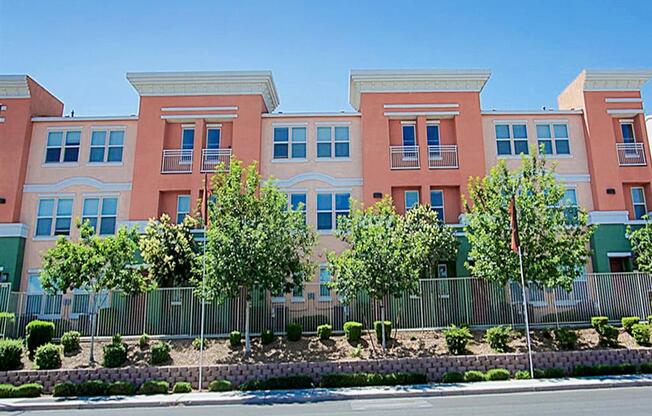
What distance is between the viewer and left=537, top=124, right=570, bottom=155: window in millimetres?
25578

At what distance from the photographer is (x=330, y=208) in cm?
2477

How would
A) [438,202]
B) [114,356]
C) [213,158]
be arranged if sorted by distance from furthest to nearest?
[213,158] → [438,202] → [114,356]

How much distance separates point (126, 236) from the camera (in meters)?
18.0

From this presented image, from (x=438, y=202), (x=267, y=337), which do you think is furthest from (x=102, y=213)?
(x=438, y=202)

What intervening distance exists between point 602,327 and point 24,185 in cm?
2705

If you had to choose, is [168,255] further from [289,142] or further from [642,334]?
[642,334]

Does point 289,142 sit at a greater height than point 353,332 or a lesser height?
greater

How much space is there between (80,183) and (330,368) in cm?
1701

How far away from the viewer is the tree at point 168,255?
2069 cm

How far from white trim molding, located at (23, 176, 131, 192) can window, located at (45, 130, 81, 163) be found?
47.5 inches

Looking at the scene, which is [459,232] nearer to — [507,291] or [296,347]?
[507,291]

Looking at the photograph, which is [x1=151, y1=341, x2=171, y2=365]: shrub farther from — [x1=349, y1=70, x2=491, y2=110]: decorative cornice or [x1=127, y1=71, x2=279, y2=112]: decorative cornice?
[x1=349, y1=70, x2=491, y2=110]: decorative cornice

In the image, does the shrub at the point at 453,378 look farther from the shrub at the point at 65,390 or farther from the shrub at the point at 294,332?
the shrub at the point at 65,390

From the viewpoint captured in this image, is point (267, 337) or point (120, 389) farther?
point (267, 337)
